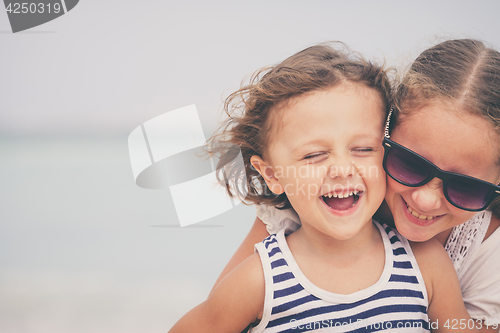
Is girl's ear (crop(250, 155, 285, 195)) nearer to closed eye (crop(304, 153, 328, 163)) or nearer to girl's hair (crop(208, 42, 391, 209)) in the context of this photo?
girl's hair (crop(208, 42, 391, 209))

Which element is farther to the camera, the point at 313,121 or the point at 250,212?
the point at 250,212

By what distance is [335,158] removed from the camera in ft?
4.10

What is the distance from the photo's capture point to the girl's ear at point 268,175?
4.72ft

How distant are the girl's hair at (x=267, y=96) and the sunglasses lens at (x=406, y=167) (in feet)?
0.75

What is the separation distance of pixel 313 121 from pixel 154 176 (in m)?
2.46

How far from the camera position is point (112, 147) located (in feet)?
22.1

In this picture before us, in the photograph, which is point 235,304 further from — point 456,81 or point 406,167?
point 456,81

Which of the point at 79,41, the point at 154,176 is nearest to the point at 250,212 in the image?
the point at 154,176

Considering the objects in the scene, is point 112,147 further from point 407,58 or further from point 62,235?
point 407,58

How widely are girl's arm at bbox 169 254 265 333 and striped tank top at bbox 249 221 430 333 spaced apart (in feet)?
0.11

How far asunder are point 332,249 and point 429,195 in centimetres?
37

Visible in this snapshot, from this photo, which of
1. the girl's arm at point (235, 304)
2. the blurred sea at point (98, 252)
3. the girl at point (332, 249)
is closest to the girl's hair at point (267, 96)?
the girl at point (332, 249)

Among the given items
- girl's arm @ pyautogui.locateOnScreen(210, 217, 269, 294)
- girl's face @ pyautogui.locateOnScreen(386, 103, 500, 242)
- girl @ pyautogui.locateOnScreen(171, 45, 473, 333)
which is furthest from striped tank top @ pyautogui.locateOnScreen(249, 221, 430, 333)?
girl's arm @ pyautogui.locateOnScreen(210, 217, 269, 294)

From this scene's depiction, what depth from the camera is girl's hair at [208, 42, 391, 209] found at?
139 centimetres
